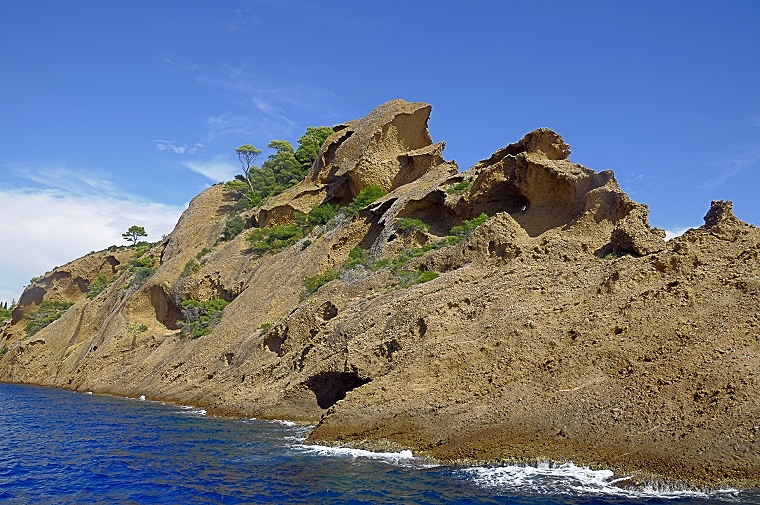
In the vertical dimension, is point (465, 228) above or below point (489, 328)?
above

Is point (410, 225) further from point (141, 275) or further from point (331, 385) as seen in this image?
point (141, 275)

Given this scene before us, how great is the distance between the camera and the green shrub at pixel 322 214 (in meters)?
39.9

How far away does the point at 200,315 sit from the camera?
3872 cm

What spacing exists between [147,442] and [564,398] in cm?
1211

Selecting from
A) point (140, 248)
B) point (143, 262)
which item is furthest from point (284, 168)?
point (140, 248)

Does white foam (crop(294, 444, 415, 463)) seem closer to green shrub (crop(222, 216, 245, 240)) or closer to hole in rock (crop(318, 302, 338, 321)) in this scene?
hole in rock (crop(318, 302, 338, 321))

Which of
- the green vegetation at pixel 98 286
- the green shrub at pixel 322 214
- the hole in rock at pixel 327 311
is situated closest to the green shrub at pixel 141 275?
the green vegetation at pixel 98 286

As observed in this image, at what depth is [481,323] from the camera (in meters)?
18.9

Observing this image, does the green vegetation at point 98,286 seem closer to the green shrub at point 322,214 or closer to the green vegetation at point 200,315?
the green vegetation at point 200,315

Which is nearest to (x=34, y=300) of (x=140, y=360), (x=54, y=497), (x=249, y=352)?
(x=140, y=360)

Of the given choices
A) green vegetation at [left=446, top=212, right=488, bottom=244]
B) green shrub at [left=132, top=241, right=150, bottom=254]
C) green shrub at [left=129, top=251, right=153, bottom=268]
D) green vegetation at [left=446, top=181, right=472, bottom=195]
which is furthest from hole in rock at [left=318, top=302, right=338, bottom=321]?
green shrub at [left=132, top=241, right=150, bottom=254]

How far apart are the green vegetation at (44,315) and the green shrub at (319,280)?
34.9 meters

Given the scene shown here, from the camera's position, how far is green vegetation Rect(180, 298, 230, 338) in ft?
116

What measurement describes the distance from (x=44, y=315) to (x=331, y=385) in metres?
47.5
